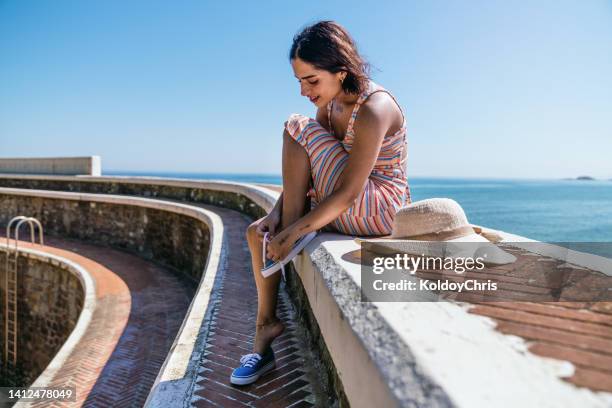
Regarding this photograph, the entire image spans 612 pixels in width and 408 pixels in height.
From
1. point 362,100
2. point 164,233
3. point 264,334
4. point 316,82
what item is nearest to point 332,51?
point 316,82

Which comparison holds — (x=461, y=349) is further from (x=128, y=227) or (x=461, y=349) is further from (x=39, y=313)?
(x=128, y=227)

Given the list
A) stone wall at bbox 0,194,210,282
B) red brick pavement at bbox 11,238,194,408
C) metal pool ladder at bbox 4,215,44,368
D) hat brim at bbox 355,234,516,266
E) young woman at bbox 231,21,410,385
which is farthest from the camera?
metal pool ladder at bbox 4,215,44,368

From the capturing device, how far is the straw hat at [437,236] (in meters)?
1.86

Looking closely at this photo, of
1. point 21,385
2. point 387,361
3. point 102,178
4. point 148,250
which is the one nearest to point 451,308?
point 387,361

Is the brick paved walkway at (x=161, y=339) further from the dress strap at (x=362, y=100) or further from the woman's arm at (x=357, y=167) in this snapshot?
the dress strap at (x=362, y=100)

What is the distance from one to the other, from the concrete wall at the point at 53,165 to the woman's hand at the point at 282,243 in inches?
661

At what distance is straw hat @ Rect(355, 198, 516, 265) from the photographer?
1859mm

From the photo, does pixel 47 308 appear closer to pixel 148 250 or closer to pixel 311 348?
pixel 148 250

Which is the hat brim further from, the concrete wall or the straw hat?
the concrete wall

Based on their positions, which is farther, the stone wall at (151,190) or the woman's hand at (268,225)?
the stone wall at (151,190)

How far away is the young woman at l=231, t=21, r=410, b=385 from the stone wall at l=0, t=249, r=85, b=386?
322 inches

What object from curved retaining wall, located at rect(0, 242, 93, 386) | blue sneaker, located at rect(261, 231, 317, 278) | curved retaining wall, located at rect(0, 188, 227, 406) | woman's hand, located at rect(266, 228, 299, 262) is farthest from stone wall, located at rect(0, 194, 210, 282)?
woman's hand, located at rect(266, 228, 299, 262)

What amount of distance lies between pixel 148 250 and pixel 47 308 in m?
2.54

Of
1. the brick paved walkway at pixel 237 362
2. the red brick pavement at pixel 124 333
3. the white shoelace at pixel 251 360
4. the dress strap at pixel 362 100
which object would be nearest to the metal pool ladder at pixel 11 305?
the red brick pavement at pixel 124 333
